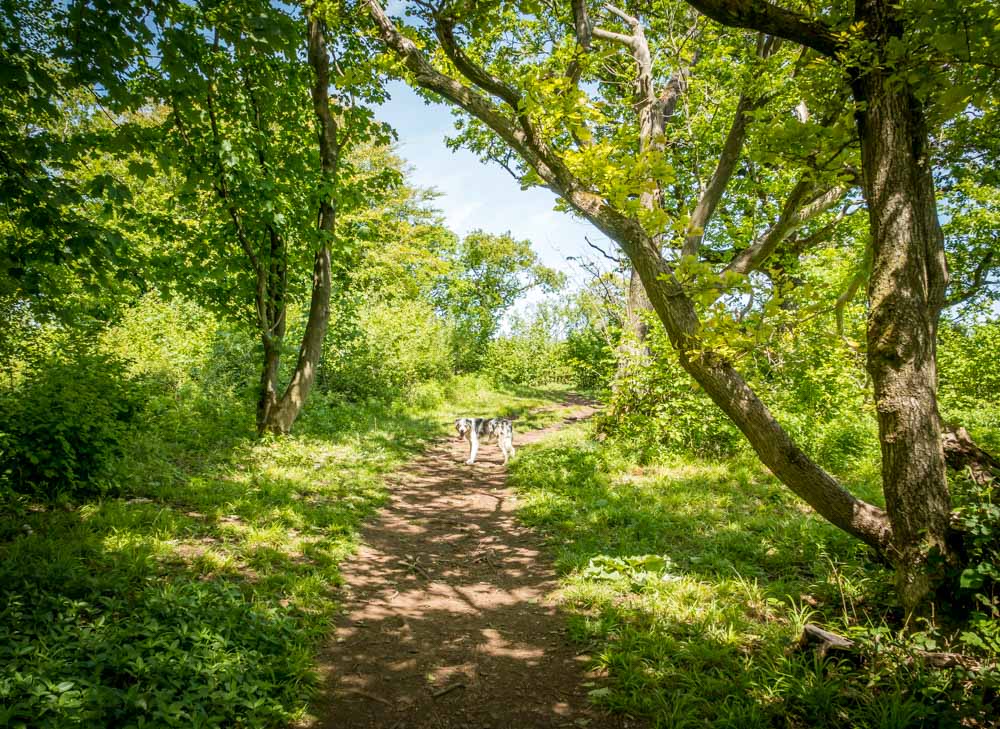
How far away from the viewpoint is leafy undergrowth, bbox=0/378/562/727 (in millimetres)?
2578

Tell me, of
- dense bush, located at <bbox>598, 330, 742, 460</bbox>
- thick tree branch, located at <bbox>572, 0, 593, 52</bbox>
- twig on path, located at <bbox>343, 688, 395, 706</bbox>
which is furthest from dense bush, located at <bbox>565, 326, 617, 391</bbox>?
twig on path, located at <bbox>343, 688, 395, 706</bbox>

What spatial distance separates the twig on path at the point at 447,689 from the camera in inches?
128

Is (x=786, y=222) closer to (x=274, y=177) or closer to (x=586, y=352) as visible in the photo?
(x=274, y=177)

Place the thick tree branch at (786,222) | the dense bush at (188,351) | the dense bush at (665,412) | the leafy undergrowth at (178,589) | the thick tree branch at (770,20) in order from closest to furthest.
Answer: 1. the leafy undergrowth at (178,589)
2. the thick tree branch at (770,20)
3. the thick tree branch at (786,222)
4. the dense bush at (665,412)
5. the dense bush at (188,351)

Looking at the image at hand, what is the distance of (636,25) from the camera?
8.70 m

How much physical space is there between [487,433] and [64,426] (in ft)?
22.0

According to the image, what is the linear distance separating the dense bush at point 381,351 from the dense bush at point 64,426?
25.2 ft

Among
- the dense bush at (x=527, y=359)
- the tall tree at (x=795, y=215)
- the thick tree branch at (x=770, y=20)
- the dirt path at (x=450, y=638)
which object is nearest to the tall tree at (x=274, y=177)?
the tall tree at (x=795, y=215)

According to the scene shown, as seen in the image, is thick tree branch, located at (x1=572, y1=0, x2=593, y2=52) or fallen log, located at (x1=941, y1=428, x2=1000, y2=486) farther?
thick tree branch, located at (x1=572, y1=0, x2=593, y2=52)

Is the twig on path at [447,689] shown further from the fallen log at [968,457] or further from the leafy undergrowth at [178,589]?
the fallen log at [968,457]

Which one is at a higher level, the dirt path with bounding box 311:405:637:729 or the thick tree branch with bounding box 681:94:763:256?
the thick tree branch with bounding box 681:94:763:256

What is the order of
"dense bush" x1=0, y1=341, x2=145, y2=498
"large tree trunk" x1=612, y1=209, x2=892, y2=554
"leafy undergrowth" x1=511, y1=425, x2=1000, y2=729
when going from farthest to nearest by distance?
"dense bush" x1=0, y1=341, x2=145, y2=498
"large tree trunk" x1=612, y1=209, x2=892, y2=554
"leafy undergrowth" x1=511, y1=425, x2=1000, y2=729

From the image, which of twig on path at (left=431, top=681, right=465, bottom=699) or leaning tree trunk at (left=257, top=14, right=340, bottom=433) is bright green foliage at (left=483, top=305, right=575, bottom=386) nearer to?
leaning tree trunk at (left=257, top=14, right=340, bottom=433)

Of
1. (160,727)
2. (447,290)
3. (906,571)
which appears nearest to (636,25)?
(906,571)
